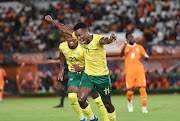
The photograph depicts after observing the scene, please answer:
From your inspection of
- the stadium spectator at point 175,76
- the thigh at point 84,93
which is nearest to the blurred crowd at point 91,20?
the stadium spectator at point 175,76

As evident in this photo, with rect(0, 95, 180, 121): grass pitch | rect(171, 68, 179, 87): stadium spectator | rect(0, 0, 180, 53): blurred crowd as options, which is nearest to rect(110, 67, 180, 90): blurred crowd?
rect(171, 68, 179, 87): stadium spectator

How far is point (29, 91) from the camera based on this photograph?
25125 mm

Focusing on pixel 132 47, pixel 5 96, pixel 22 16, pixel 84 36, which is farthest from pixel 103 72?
pixel 22 16

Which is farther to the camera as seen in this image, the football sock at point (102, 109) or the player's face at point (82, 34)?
the football sock at point (102, 109)

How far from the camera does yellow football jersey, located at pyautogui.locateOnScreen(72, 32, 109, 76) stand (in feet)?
23.3

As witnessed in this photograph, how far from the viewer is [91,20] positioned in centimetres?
2747

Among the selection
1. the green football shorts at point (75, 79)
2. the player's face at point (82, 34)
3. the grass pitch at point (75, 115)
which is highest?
the player's face at point (82, 34)

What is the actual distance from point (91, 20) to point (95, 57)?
20465 mm

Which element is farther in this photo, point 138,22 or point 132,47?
point 138,22

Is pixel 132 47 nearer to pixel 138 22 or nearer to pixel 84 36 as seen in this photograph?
pixel 84 36

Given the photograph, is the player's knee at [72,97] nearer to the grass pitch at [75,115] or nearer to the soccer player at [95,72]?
the grass pitch at [75,115]

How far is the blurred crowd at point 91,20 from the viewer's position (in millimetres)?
24844

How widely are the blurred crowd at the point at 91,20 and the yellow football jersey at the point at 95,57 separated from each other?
1633cm

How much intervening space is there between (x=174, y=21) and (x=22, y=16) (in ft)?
41.9
